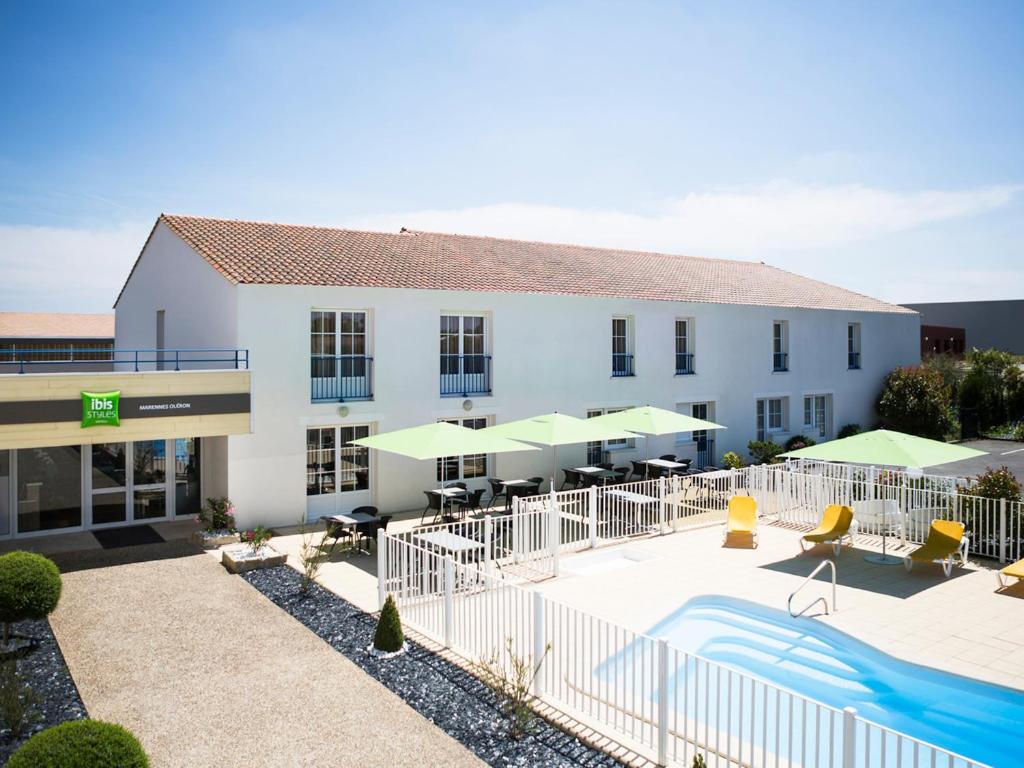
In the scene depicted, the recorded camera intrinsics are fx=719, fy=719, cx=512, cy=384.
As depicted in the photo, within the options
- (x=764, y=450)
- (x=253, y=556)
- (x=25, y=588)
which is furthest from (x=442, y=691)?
(x=764, y=450)

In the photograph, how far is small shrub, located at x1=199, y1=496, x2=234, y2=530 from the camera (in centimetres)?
1636

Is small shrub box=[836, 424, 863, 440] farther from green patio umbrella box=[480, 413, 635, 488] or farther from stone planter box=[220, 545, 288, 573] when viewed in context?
stone planter box=[220, 545, 288, 573]

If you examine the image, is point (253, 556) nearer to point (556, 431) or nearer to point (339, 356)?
point (339, 356)

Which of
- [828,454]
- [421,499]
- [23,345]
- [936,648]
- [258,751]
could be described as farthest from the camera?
[23,345]

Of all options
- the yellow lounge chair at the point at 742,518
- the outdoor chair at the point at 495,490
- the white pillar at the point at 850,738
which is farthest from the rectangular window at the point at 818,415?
the white pillar at the point at 850,738

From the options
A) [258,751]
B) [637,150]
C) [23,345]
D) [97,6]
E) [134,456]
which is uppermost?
[97,6]

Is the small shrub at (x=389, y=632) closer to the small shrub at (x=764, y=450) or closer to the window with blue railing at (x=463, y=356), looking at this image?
the window with blue railing at (x=463, y=356)

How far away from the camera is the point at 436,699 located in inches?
341

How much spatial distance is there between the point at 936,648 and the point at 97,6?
21.8m

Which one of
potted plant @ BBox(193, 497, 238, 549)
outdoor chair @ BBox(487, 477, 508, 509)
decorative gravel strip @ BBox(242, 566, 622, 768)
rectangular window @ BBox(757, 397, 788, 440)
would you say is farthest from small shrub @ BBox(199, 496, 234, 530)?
rectangular window @ BBox(757, 397, 788, 440)

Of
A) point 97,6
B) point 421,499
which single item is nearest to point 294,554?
point 421,499

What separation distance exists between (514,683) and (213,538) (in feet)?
33.0

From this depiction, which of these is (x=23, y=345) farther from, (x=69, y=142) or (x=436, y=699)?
(x=436, y=699)

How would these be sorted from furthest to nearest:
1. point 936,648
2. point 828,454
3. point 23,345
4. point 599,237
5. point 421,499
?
point 23,345 < point 599,237 < point 421,499 < point 828,454 < point 936,648
